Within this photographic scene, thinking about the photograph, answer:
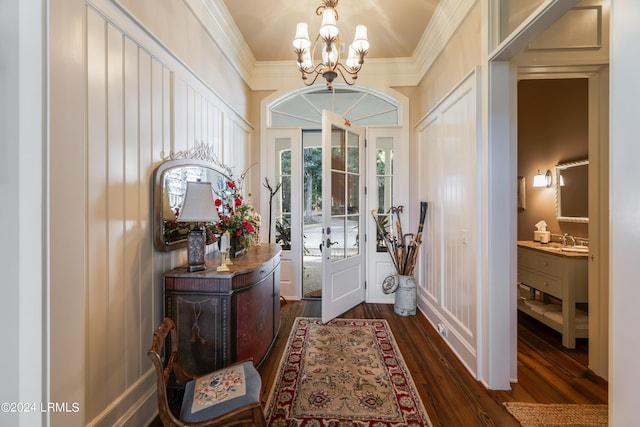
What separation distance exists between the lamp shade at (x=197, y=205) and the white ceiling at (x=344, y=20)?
83.7 inches

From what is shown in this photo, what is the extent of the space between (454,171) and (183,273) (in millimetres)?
2544

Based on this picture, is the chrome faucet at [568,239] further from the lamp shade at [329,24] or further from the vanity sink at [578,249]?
the lamp shade at [329,24]

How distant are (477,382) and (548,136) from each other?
11.1 ft

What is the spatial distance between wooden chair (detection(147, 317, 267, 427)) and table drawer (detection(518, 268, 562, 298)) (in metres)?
3.06

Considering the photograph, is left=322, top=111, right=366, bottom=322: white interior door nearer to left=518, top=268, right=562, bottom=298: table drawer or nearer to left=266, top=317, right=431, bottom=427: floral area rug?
left=266, top=317, right=431, bottom=427: floral area rug

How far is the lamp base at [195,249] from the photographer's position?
76.3 inches

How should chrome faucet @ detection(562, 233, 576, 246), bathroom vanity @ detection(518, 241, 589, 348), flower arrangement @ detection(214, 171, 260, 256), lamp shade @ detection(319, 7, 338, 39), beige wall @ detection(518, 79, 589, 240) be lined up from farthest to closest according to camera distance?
beige wall @ detection(518, 79, 589, 240) → chrome faucet @ detection(562, 233, 576, 246) → bathroom vanity @ detection(518, 241, 589, 348) → flower arrangement @ detection(214, 171, 260, 256) → lamp shade @ detection(319, 7, 338, 39)

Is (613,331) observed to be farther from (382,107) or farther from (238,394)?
(382,107)

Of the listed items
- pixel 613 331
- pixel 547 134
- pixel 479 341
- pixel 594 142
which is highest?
pixel 547 134

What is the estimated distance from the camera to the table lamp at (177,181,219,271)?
179 centimetres

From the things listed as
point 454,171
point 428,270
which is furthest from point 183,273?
point 428,270

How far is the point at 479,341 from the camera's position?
2.18m

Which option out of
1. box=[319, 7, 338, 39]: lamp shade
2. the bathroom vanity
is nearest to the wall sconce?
the bathroom vanity

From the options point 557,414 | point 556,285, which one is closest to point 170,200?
point 557,414
